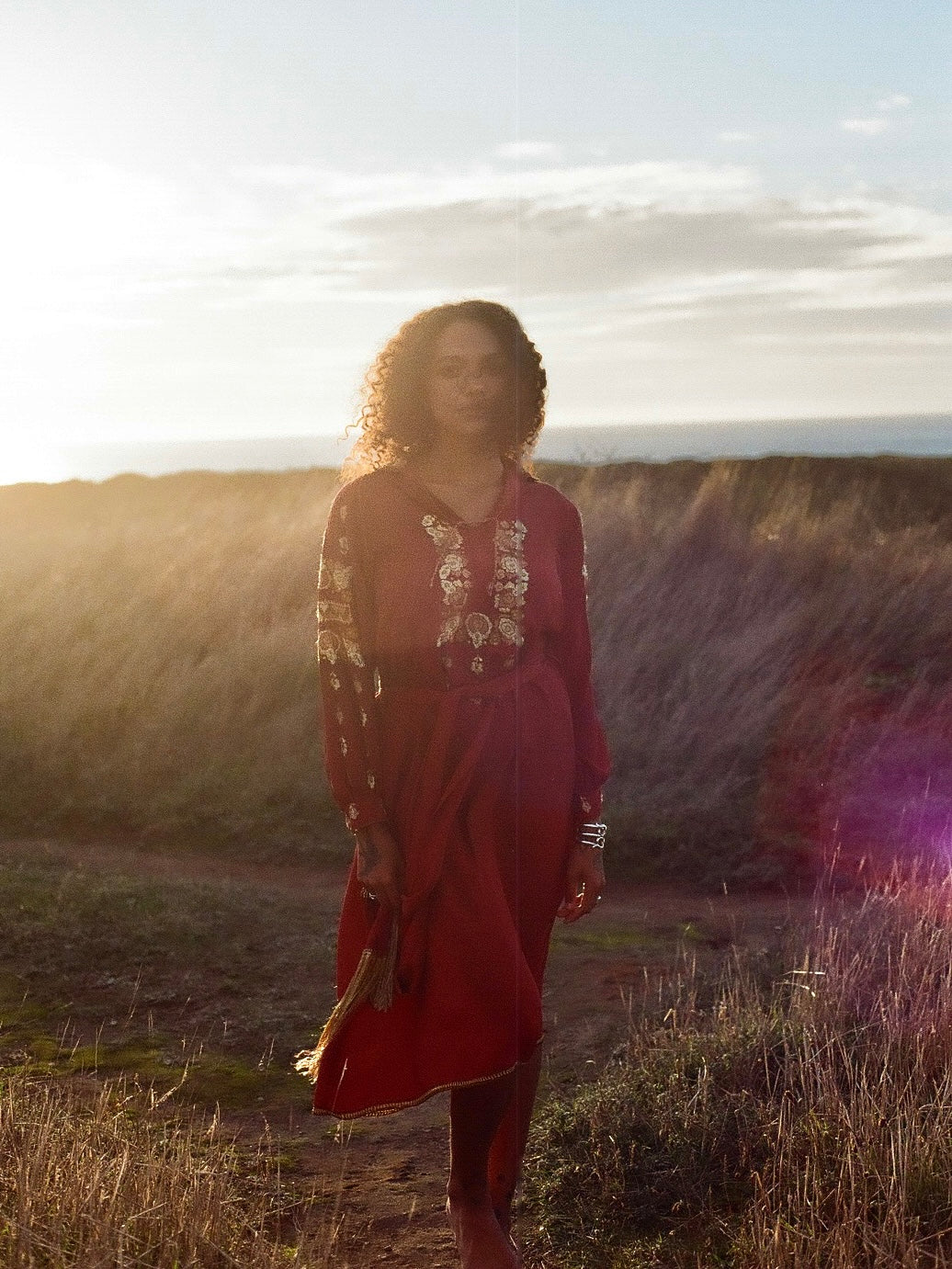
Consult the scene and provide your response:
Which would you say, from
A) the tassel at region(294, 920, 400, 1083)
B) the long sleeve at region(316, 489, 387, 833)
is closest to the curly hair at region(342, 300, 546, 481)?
the long sleeve at region(316, 489, 387, 833)

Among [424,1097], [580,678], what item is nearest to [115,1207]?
[424,1097]

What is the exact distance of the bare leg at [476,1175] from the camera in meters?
2.77

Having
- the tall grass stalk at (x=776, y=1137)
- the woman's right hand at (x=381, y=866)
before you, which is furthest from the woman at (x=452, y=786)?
the tall grass stalk at (x=776, y=1137)

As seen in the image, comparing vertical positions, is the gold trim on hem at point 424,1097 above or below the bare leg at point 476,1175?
above

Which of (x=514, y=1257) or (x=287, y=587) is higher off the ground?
(x=287, y=587)

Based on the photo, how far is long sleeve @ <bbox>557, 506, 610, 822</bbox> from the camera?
2.96 m

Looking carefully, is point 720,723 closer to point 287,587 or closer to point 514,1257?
point 287,587

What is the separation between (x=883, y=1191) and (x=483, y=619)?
1452 millimetres

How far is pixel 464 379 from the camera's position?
2896mm

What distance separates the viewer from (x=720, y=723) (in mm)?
7906

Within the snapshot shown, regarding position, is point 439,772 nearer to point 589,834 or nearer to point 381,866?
point 381,866

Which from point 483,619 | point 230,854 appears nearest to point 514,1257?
point 483,619

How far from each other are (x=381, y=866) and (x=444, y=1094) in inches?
70.6

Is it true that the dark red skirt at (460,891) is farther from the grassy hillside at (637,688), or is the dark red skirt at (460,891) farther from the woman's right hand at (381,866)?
the grassy hillside at (637,688)
